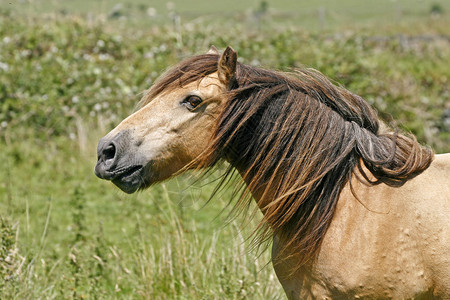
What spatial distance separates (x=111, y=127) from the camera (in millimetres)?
8711

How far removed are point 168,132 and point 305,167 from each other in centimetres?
70

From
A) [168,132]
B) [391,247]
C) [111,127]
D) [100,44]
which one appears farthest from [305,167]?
[100,44]

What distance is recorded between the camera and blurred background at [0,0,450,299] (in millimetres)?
4168

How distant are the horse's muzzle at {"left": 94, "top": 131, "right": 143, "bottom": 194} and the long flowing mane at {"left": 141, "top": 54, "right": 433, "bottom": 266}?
34 centimetres

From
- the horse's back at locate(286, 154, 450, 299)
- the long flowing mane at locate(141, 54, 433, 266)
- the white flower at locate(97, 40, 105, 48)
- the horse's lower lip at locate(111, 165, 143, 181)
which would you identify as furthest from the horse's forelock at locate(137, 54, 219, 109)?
the white flower at locate(97, 40, 105, 48)

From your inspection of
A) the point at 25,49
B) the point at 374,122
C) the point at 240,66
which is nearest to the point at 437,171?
the point at 374,122

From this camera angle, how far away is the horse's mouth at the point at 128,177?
273 cm

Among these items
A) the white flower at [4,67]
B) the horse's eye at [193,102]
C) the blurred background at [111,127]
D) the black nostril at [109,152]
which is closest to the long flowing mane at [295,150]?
the horse's eye at [193,102]

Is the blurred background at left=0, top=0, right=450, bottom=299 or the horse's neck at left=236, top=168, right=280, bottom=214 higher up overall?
the horse's neck at left=236, top=168, right=280, bottom=214

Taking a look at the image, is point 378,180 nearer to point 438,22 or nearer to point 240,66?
point 240,66

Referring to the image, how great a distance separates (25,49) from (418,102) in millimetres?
8215

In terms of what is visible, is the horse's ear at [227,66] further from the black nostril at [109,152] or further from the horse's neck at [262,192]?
the black nostril at [109,152]

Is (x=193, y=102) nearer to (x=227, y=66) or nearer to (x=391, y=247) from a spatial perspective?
(x=227, y=66)

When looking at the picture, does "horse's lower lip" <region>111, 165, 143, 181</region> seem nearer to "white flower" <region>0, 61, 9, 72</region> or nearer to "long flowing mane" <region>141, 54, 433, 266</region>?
"long flowing mane" <region>141, 54, 433, 266</region>
